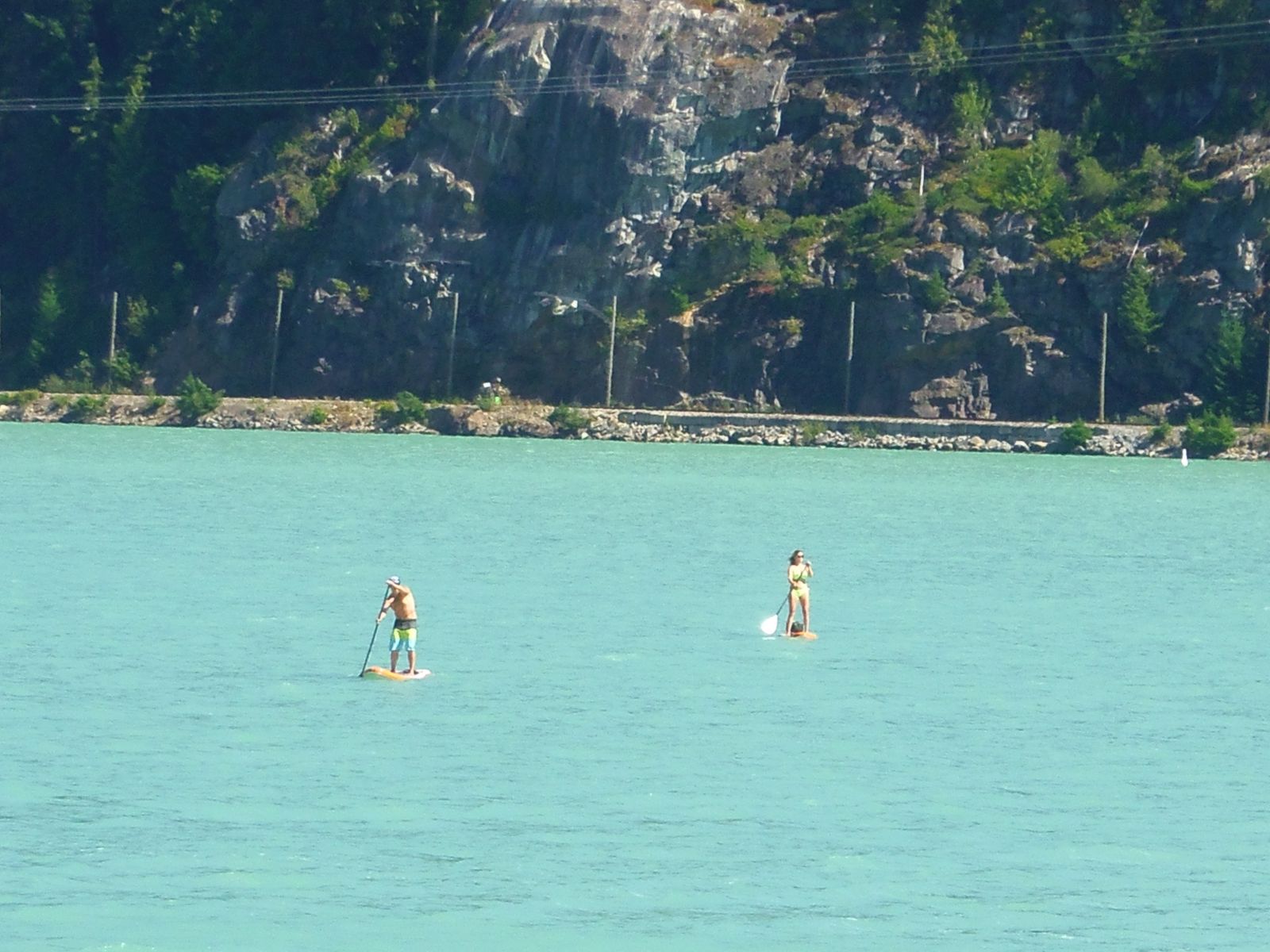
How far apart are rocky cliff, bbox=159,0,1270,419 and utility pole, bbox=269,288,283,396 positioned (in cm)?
A: 26

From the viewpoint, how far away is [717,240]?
88.0m

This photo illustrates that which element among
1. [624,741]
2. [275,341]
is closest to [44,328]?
[275,341]

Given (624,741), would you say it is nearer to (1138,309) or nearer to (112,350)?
(1138,309)

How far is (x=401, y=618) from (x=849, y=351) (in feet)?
185

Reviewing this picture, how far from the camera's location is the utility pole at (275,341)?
9288 centimetres

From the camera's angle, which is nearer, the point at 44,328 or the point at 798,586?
the point at 798,586

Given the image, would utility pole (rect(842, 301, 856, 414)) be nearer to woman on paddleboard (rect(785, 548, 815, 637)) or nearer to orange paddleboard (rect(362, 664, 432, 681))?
woman on paddleboard (rect(785, 548, 815, 637))

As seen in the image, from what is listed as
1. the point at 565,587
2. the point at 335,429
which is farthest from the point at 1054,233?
the point at 565,587

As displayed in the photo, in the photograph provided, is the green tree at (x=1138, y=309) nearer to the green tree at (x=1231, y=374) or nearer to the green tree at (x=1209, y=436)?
the green tree at (x=1231, y=374)

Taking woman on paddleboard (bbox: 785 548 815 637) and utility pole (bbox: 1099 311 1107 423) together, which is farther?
utility pole (bbox: 1099 311 1107 423)

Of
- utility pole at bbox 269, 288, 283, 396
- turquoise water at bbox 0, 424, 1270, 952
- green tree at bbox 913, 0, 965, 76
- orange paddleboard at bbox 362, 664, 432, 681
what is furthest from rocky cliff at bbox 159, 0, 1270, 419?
orange paddleboard at bbox 362, 664, 432, 681

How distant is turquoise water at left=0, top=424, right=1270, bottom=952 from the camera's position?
67.6 feet

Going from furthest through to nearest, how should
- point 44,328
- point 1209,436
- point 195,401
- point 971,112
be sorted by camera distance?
point 44,328, point 195,401, point 971,112, point 1209,436

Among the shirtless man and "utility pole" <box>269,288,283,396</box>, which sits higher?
"utility pole" <box>269,288,283,396</box>
